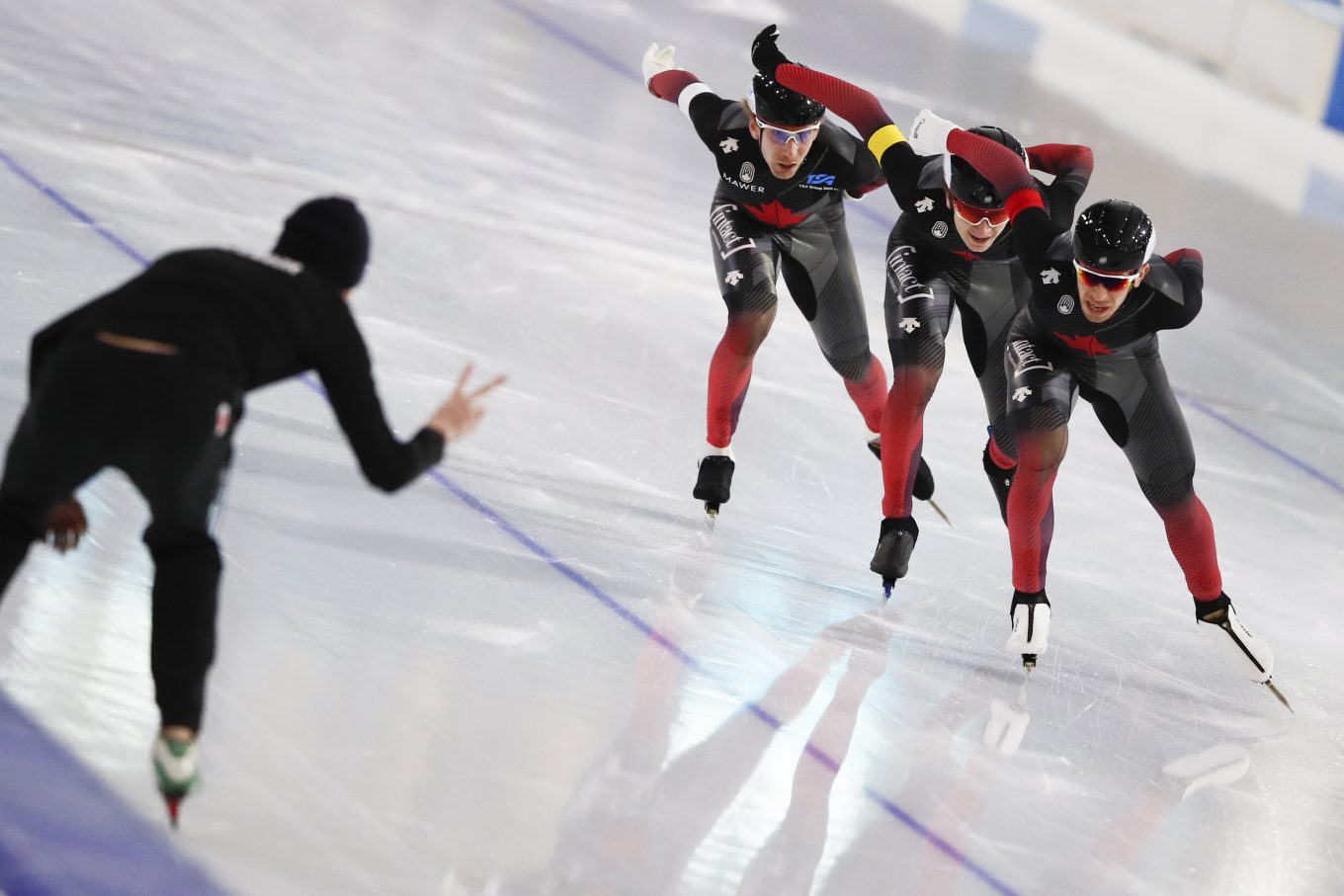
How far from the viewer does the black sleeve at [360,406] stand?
8.84 feet

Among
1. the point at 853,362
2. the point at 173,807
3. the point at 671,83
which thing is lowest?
the point at 173,807

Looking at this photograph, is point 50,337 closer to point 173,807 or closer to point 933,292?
point 173,807

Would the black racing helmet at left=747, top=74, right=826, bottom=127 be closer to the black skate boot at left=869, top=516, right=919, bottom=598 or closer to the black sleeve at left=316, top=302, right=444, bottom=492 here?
the black skate boot at left=869, top=516, right=919, bottom=598

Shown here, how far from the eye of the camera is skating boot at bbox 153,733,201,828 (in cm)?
270

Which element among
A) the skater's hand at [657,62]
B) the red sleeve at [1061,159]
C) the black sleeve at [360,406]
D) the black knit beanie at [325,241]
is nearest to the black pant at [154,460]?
the black sleeve at [360,406]

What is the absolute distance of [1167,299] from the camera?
13.6ft

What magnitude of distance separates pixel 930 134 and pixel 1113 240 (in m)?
0.77

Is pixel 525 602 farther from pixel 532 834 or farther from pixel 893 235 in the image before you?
pixel 893 235

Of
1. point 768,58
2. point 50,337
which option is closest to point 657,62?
point 768,58

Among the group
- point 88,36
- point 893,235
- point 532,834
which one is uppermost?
point 893,235

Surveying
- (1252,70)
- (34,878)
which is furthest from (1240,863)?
(1252,70)

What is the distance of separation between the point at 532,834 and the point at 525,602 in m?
1.00

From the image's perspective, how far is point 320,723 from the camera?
11.0 feet

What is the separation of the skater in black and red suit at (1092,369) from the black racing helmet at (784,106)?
0.36 m
